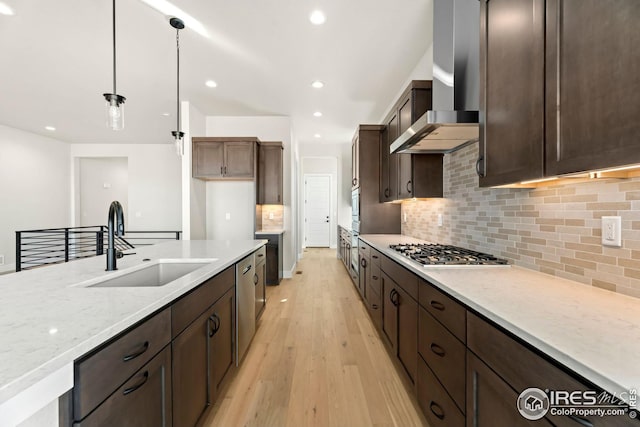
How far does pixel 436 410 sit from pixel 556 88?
4.83 feet

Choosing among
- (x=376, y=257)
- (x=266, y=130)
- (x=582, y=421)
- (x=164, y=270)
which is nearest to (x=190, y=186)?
(x=266, y=130)

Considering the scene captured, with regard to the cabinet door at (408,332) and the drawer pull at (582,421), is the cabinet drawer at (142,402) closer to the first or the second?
the drawer pull at (582,421)

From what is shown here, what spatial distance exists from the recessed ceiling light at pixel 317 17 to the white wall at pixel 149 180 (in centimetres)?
583

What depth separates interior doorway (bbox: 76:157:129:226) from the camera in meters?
7.16

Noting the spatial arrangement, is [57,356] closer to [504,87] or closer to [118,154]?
[504,87]

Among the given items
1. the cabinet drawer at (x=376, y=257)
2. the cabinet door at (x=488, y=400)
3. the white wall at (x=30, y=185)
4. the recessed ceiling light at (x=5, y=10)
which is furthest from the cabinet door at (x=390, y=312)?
the white wall at (x=30, y=185)

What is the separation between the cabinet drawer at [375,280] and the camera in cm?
248

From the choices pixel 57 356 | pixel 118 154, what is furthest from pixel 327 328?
pixel 118 154

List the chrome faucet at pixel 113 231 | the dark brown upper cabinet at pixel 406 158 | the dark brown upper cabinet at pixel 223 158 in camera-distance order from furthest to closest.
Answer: the dark brown upper cabinet at pixel 223 158 → the dark brown upper cabinet at pixel 406 158 → the chrome faucet at pixel 113 231

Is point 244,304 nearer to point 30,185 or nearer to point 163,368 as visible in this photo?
point 163,368

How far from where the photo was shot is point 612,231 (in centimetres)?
106

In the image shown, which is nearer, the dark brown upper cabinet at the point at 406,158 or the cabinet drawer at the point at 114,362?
the cabinet drawer at the point at 114,362

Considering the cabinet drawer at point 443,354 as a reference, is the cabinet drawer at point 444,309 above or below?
above

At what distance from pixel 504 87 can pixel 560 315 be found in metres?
0.97
